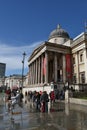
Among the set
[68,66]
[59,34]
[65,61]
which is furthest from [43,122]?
[59,34]

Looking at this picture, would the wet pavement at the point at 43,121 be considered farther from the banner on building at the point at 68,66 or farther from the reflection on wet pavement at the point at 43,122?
the banner on building at the point at 68,66

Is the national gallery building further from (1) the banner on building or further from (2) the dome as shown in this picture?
(2) the dome

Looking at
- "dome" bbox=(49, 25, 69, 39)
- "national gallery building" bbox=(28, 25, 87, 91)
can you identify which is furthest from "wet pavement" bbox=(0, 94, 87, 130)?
"dome" bbox=(49, 25, 69, 39)

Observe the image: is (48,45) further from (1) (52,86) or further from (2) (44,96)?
(2) (44,96)

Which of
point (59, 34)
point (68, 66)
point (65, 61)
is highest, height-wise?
point (59, 34)

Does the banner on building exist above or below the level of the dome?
below

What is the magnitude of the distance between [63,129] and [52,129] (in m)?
0.52

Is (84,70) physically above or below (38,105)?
above

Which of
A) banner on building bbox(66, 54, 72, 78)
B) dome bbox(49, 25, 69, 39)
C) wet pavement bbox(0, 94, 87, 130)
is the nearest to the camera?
wet pavement bbox(0, 94, 87, 130)

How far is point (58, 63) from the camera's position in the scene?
4766 cm

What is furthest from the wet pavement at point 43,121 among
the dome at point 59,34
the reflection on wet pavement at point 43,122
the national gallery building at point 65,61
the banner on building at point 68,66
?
the dome at point 59,34

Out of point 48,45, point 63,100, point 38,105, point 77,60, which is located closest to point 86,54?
point 77,60

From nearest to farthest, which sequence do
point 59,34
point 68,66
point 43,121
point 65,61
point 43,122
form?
point 43,122 < point 43,121 < point 68,66 < point 65,61 < point 59,34

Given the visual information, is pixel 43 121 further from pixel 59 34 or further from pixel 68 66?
pixel 59 34
